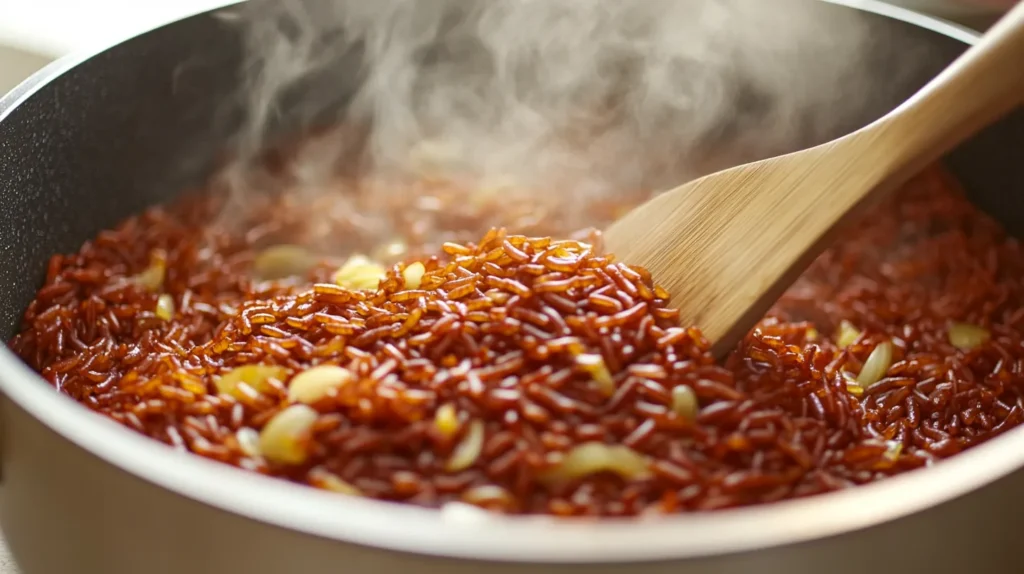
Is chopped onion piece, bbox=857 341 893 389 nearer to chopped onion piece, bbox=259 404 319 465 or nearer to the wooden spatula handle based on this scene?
the wooden spatula handle

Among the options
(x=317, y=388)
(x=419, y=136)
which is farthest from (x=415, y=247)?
(x=317, y=388)

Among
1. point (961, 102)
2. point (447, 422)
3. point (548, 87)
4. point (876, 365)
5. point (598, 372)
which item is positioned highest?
point (548, 87)

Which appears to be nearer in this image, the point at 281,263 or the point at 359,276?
the point at 359,276

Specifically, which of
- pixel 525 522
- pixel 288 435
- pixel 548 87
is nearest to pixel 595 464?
pixel 525 522

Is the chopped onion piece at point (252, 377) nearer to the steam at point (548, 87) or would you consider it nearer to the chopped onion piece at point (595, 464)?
the chopped onion piece at point (595, 464)

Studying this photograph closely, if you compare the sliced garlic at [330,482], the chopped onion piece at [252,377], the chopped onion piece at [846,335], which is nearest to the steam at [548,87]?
the chopped onion piece at [846,335]

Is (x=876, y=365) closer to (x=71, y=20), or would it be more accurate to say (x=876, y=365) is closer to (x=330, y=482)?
(x=330, y=482)
